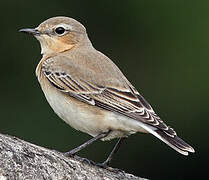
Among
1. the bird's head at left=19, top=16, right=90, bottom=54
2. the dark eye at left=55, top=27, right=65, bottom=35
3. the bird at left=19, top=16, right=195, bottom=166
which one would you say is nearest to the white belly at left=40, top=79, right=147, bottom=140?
the bird at left=19, top=16, right=195, bottom=166

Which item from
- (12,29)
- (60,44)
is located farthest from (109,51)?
(60,44)

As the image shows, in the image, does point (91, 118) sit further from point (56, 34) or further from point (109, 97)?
point (56, 34)

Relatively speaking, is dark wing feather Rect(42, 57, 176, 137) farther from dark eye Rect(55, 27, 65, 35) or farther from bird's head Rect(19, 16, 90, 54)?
dark eye Rect(55, 27, 65, 35)

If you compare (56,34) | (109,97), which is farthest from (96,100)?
(56,34)

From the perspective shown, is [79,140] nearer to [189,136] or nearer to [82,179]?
[189,136]

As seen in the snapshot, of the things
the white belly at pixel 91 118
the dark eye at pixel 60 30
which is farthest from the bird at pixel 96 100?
the dark eye at pixel 60 30

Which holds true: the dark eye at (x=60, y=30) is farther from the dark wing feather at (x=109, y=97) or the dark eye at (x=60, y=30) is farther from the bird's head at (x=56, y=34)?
the dark wing feather at (x=109, y=97)
